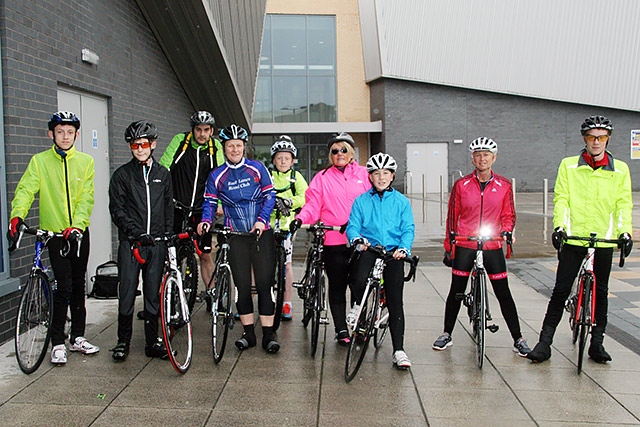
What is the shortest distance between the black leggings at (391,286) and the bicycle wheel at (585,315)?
142 cm

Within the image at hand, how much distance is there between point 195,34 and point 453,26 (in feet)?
75.6

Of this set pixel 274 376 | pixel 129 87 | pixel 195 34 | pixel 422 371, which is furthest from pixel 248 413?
pixel 195 34

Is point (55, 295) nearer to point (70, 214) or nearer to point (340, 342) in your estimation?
point (70, 214)

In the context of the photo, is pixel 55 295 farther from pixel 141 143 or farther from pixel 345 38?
pixel 345 38

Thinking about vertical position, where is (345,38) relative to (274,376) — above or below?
above

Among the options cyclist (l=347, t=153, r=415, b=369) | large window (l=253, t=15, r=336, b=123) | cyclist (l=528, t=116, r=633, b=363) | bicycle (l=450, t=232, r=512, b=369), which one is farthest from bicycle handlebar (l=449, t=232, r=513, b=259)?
→ large window (l=253, t=15, r=336, b=123)

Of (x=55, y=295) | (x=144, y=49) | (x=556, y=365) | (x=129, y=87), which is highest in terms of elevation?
(x=144, y=49)

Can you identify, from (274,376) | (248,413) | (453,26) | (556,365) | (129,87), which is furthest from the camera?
(453,26)

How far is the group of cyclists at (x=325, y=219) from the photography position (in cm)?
558

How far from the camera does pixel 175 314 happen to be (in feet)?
17.9

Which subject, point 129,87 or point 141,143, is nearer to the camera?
point 141,143

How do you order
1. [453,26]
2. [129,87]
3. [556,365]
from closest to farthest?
[556,365], [129,87], [453,26]

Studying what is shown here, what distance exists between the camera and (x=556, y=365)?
224 inches

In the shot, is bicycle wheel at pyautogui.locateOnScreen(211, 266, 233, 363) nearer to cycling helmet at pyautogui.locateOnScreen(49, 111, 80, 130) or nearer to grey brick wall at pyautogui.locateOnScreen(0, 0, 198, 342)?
cycling helmet at pyautogui.locateOnScreen(49, 111, 80, 130)
